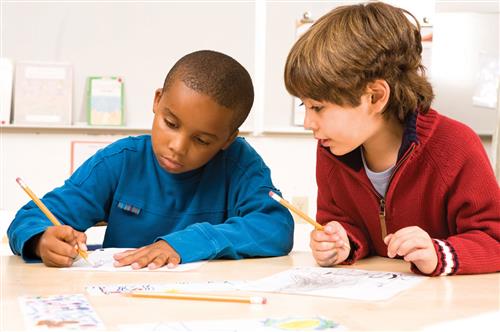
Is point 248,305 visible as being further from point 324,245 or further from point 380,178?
point 380,178

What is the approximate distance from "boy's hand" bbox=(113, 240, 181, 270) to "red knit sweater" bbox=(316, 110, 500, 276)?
13.1 inches

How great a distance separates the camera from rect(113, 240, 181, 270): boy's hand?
1156mm

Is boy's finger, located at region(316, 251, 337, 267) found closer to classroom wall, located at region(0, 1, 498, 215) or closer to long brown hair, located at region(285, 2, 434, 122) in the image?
long brown hair, located at region(285, 2, 434, 122)

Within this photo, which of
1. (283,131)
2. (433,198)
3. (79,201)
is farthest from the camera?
(283,131)

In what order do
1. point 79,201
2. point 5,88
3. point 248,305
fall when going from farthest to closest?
point 5,88 → point 79,201 → point 248,305

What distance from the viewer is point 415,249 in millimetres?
1134

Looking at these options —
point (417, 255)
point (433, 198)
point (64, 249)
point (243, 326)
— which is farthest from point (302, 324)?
point (433, 198)

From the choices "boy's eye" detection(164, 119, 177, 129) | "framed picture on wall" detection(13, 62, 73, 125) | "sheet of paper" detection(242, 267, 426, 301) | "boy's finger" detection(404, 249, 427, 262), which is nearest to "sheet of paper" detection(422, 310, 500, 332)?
"sheet of paper" detection(242, 267, 426, 301)

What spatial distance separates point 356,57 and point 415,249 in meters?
0.36

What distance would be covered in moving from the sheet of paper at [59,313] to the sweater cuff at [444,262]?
0.56 m

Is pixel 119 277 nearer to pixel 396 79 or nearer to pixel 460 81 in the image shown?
pixel 396 79

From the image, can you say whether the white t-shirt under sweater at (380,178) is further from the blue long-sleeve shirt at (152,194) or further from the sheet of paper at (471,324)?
the sheet of paper at (471,324)

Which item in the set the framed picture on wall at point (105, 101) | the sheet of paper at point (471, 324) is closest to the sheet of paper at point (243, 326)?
the sheet of paper at point (471, 324)

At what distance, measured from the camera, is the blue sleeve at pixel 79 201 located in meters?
1.36
